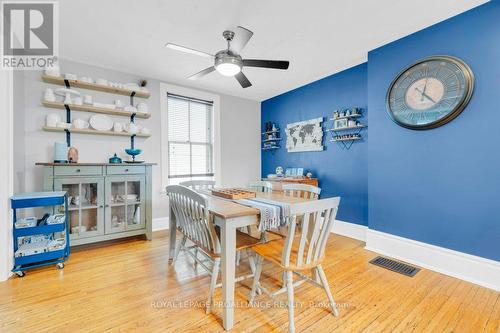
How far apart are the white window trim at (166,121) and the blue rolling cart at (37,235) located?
5.18 feet

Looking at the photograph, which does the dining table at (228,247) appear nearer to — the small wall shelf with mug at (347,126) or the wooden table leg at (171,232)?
the wooden table leg at (171,232)

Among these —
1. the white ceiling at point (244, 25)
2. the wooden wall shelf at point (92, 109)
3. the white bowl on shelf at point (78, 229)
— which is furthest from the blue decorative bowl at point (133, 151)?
the white ceiling at point (244, 25)

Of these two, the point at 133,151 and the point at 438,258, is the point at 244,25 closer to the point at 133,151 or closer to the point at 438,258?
the point at 133,151

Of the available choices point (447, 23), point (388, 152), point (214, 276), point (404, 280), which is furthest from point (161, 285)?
point (447, 23)

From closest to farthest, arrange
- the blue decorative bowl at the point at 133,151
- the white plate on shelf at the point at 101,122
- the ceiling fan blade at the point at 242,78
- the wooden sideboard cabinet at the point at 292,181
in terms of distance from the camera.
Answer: the ceiling fan blade at the point at 242,78, the white plate on shelf at the point at 101,122, the blue decorative bowl at the point at 133,151, the wooden sideboard cabinet at the point at 292,181

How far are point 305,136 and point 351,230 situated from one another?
1.75m

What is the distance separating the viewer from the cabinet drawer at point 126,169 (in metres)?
2.91

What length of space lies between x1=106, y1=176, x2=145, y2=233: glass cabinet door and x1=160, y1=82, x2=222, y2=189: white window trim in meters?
0.67

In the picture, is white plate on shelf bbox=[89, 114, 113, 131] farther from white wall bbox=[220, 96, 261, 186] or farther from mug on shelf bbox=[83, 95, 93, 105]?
white wall bbox=[220, 96, 261, 186]

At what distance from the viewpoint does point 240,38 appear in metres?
1.99

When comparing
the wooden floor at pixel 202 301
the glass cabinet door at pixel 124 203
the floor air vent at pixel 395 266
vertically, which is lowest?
the wooden floor at pixel 202 301

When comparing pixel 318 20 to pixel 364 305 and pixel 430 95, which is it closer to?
pixel 430 95

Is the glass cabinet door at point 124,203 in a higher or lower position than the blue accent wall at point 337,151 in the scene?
lower

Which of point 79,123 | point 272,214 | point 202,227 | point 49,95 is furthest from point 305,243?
point 49,95
